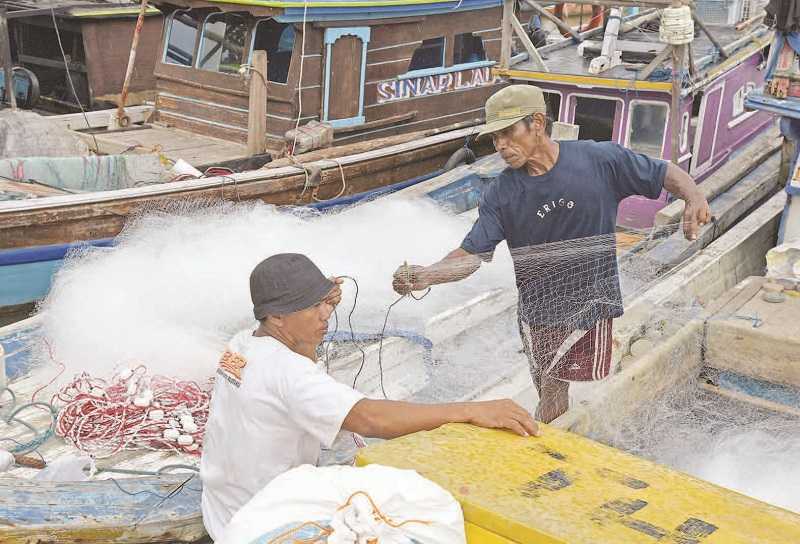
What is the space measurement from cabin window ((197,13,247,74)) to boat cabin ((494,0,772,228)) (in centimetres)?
281

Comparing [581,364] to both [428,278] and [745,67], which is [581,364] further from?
[745,67]

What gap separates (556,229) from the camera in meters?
4.07

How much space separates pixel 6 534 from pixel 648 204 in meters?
6.28

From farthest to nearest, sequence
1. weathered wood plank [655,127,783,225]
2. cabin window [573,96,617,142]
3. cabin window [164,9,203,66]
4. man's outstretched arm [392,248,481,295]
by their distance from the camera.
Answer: cabin window [164,9,203,66], cabin window [573,96,617,142], weathered wood plank [655,127,783,225], man's outstretched arm [392,248,481,295]

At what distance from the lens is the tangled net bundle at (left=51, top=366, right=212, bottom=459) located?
177 inches

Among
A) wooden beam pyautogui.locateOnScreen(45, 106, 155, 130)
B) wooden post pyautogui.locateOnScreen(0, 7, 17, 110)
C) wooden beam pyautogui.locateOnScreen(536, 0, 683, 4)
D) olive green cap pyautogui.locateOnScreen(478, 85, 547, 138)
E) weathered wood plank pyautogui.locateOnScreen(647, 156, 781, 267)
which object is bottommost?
wooden beam pyautogui.locateOnScreen(45, 106, 155, 130)

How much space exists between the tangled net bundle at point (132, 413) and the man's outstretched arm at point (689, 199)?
8.11 feet

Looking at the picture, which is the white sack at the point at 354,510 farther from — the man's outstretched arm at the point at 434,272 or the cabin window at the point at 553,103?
the cabin window at the point at 553,103

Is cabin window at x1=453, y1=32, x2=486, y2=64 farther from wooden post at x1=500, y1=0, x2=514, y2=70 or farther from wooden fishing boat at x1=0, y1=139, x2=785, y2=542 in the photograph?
wooden fishing boat at x1=0, y1=139, x2=785, y2=542

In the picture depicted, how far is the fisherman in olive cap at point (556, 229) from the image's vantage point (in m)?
3.92

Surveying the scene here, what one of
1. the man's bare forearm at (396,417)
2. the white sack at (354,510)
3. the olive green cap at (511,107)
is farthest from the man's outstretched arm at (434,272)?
the white sack at (354,510)

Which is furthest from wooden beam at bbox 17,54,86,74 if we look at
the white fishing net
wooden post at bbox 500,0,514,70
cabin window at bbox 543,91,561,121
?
cabin window at bbox 543,91,561,121

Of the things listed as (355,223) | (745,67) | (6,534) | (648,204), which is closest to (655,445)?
(6,534)

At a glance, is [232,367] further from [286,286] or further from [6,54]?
[6,54]
